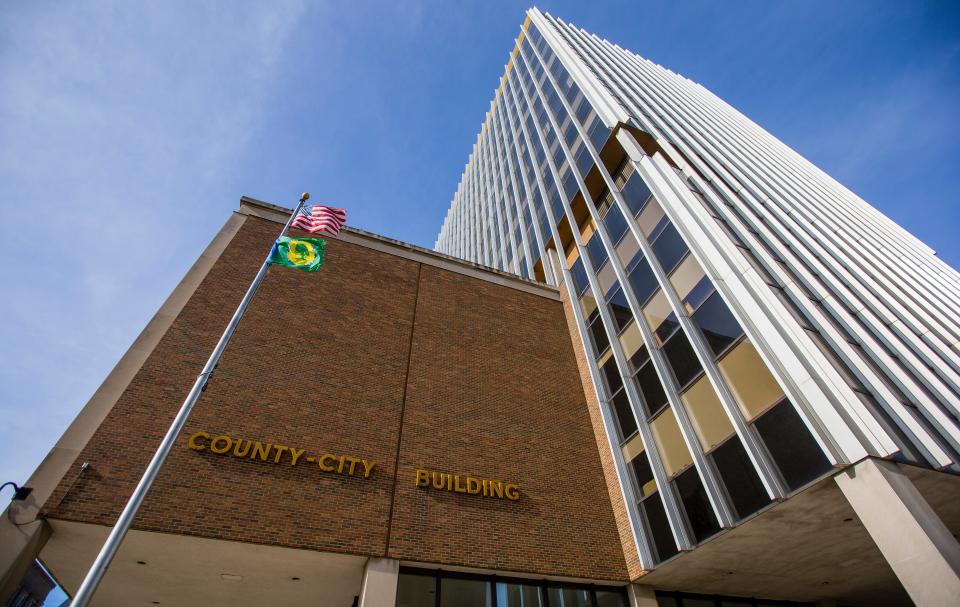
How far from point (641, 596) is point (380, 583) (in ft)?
25.9

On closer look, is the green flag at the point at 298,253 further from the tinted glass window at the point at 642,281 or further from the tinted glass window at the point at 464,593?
the tinted glass window at the point at 642,281

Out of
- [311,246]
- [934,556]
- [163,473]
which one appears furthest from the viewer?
[311,246]

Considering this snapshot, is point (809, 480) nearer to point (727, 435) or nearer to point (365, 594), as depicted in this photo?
point (727, 435)

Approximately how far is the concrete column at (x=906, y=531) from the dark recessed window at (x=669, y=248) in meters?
8.34

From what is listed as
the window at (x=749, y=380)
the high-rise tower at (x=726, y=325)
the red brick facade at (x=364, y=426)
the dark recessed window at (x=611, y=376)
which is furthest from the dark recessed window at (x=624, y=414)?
the window at (x=749, y=380)

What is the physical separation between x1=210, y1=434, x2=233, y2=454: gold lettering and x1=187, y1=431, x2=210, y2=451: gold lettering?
200 millimetres

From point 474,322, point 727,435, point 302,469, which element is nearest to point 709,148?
point 474,322

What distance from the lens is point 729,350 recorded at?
43.1 ft

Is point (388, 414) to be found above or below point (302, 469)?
above

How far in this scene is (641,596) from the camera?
14320mm

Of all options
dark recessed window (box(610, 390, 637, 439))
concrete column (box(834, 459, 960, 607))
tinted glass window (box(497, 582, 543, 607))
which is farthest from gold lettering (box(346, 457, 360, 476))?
concrete column (box(834, 459, 960, 607))

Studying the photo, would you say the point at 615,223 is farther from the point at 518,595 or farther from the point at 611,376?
the point at 518,595

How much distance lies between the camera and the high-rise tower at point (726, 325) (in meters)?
10.5

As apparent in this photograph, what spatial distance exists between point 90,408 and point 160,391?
1552 mm
